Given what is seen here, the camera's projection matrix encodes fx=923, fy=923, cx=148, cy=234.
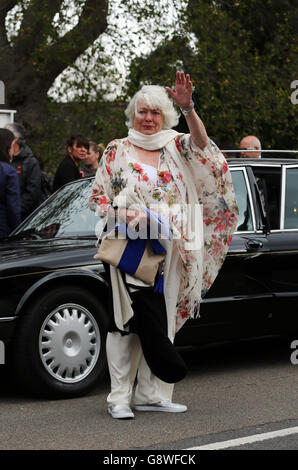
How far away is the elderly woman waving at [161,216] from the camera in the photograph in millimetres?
5371

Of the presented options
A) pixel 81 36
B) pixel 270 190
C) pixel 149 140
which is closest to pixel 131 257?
pixel 149 140

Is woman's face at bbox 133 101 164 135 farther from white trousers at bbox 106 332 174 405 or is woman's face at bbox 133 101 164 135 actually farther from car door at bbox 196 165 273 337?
car door at bbox 196 165 273 337

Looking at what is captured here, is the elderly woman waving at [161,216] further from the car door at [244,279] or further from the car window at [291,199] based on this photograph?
the car window at [291,199]

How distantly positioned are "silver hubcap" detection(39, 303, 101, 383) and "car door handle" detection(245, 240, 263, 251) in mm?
1433

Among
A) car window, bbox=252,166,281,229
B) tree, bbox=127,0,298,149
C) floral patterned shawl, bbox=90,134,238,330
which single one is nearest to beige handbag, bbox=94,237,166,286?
floral patterned shawl, bbox=90,134,238,330

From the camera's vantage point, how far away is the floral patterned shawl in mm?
5480

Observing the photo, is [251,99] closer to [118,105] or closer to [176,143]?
[118,105]

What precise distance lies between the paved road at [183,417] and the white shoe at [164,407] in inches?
2.3

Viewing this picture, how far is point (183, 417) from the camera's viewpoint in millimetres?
5484

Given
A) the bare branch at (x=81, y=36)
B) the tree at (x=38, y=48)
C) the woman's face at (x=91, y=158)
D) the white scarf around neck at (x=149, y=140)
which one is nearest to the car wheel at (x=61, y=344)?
the white scarf around neck at (x=149, y=140)

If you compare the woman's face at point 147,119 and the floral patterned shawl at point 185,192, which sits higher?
the woman's face at point 147,119

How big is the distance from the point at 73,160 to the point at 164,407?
461 cm

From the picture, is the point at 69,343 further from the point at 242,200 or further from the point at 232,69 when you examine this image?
the point at 232,69
